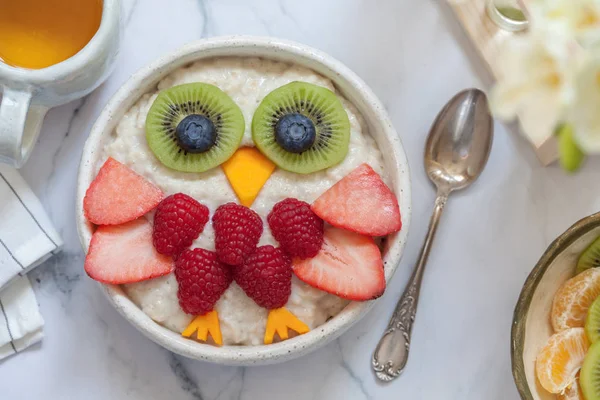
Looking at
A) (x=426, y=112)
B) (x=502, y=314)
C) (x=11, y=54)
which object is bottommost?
(x=11, y=54)

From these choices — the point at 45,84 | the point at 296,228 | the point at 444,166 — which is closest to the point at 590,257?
the point at 444,166

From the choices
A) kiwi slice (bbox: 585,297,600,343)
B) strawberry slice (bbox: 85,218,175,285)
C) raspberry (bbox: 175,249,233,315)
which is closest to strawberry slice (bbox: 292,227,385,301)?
raspberry (bbox: 175,249,233,315)

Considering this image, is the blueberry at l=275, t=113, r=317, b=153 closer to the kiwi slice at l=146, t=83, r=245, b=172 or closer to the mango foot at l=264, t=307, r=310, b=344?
the kiwi slice at l=146, t=83, r=245, b=172

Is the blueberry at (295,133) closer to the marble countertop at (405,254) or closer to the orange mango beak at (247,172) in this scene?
the orange mango beak at (247,172)

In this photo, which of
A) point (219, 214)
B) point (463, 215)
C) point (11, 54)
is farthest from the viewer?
point (463, 215)

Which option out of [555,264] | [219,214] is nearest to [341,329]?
[219,214]

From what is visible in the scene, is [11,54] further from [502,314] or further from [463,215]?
[502,314]
